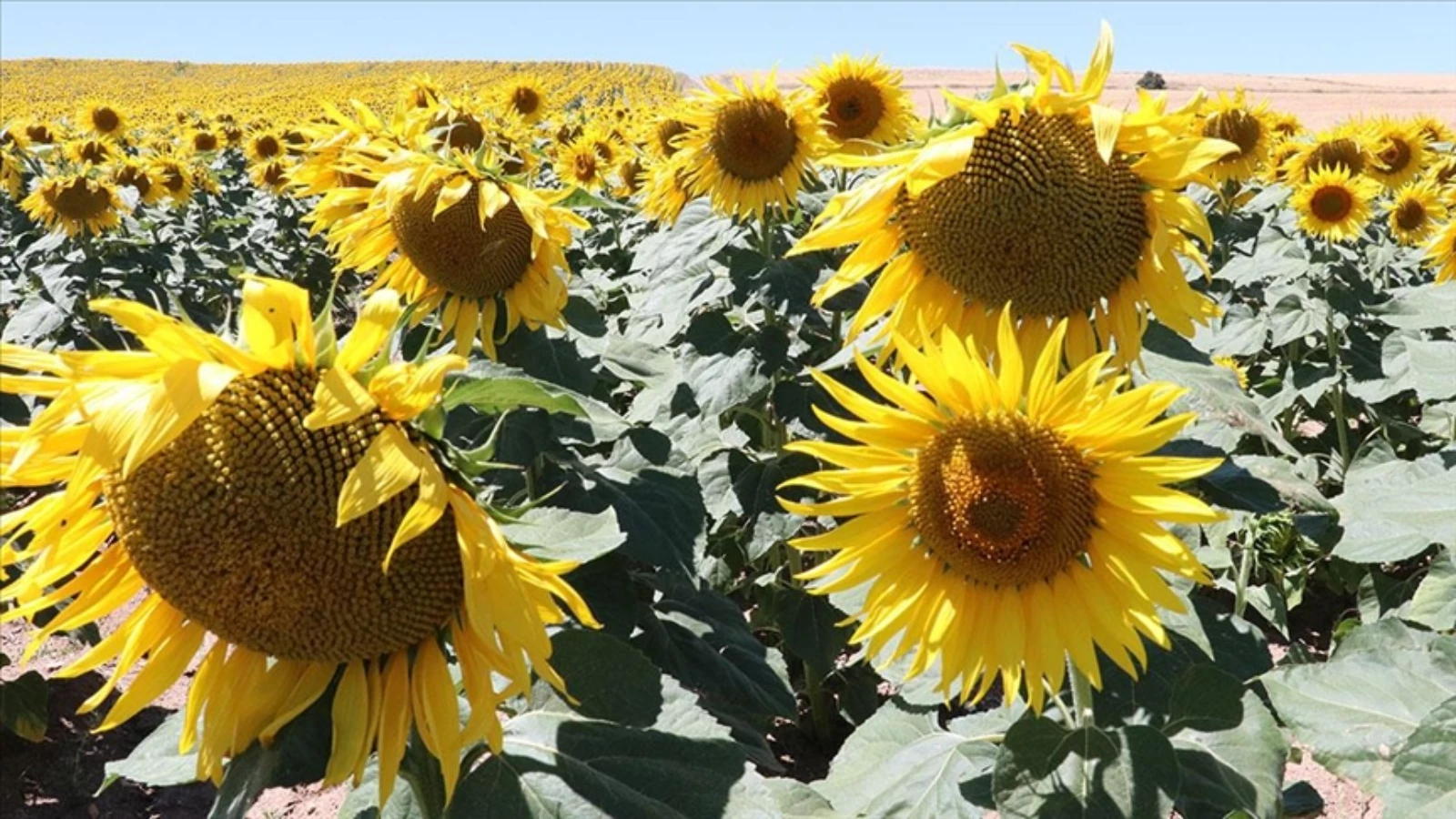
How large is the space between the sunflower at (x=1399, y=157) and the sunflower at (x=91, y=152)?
9.90m

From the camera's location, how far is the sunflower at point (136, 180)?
9594mm

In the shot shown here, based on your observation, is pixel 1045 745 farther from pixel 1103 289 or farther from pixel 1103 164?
pixel 1103 164

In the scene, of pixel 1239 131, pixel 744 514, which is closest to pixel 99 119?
pixel 1239 131

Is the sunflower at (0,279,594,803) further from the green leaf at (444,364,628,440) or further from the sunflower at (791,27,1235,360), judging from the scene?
the sunflower at (791,27,1235,360)

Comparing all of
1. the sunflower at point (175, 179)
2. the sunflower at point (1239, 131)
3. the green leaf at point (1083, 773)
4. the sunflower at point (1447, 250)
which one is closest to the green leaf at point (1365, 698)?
the green leaf at point (1083, 773)

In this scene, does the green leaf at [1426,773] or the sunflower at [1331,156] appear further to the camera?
the sunflower at [1331,156]

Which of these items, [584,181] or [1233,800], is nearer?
[1233,800]

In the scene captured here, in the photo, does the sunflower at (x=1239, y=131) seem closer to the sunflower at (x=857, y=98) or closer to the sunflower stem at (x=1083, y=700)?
the sunflower at (x=857, y=98)

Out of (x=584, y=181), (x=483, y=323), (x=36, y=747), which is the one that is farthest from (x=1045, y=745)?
(x=584, y=181)

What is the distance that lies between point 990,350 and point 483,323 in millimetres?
1233

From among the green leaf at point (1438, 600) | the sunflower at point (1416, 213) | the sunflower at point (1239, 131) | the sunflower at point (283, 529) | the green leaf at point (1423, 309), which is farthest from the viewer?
the sunflower at point (1239, 131)

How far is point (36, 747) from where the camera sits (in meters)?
4.27

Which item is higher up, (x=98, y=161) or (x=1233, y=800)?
(x=98, y=161)

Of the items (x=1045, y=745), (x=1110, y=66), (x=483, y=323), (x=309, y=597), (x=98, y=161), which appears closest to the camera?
(x=309, y=597)
